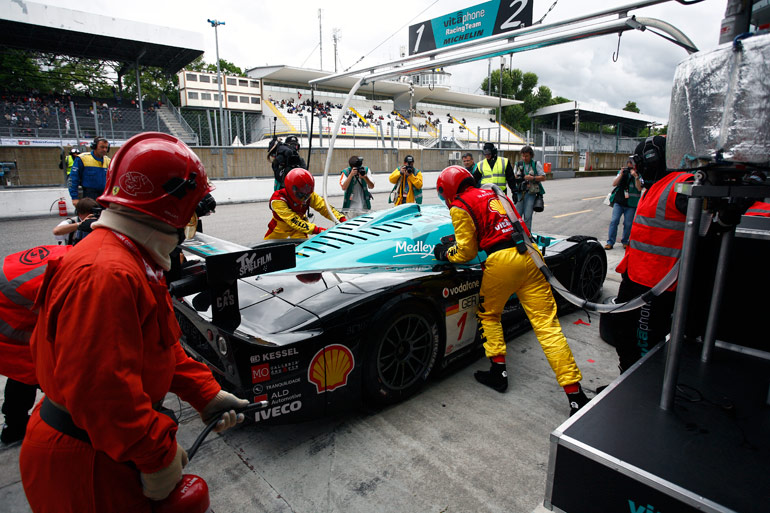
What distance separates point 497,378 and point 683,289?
185cm

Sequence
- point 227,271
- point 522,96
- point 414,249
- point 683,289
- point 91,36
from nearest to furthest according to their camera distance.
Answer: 1. point 683,289
2. point 227,271
3. point 414,249
4. point 91,36
5. point 522,96

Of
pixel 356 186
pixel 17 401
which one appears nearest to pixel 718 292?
pixel 17 401

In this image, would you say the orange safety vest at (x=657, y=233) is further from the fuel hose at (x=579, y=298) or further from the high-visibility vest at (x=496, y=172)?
the high-visibility vest at (x=496, y=172)

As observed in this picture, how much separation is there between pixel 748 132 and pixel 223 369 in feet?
7.46

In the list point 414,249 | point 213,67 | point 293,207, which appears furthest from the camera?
point 213,67

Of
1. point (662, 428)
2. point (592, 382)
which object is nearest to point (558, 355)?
point (592, 382)

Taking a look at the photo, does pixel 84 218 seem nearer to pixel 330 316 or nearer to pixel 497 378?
pixel 330 316

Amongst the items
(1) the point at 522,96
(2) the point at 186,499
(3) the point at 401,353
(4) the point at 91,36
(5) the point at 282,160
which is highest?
(1) the point at 522,96

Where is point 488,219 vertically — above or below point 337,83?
below

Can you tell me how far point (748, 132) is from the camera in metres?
1.07

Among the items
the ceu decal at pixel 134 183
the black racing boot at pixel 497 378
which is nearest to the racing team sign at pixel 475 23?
the black racing boot at pixel 497 378

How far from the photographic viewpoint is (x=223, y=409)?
1.62 m

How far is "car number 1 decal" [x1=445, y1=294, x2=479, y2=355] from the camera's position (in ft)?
9.97

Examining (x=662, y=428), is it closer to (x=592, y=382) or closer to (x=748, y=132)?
(x=748, y=132)
